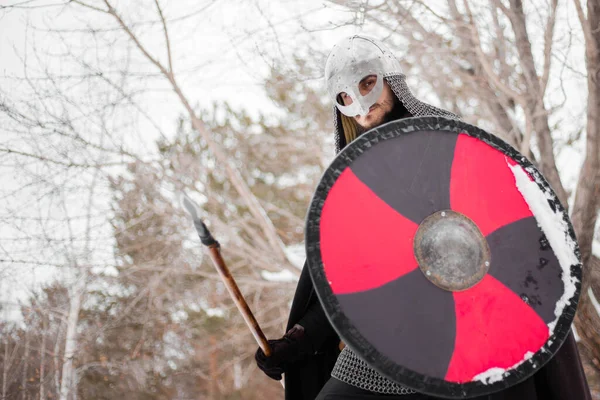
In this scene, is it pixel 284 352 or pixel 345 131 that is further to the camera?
pixel 345 131

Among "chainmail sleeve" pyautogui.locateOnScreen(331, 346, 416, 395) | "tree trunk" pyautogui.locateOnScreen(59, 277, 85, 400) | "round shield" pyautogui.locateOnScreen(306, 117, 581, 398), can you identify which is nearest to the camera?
"round shield" pyautogui.locateOnScreen(306, 117, 581, 398)

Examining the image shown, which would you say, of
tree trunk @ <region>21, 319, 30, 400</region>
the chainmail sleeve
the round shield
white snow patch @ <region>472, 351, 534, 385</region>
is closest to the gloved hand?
the chainmail sleeve

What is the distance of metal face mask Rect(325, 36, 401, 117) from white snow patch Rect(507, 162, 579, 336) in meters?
0.58

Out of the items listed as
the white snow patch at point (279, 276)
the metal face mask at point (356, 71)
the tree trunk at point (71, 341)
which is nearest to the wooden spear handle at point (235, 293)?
the metal face mask at point (356, 71)

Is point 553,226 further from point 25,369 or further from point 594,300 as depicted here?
point 25,369

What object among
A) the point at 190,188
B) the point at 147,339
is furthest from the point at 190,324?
the point at 190,188

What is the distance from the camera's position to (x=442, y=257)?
4.08ft

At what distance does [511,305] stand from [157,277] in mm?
6097

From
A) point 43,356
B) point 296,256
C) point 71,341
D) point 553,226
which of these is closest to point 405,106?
point 553,226

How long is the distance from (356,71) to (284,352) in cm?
99

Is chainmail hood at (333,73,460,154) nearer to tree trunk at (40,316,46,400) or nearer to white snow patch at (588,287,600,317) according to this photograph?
white snow patch at (588,287,600,317)

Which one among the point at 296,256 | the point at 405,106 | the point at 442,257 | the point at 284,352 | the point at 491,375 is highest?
the point at 296,256

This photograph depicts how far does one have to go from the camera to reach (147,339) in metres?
11.2

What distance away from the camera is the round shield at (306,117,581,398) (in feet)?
3.91
